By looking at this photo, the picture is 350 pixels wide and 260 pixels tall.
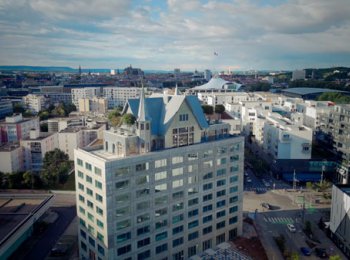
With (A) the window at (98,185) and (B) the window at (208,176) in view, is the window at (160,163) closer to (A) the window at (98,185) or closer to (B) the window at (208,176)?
(A) the window at (98,185)

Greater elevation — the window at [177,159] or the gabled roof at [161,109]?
the gabled roof at [161,109]

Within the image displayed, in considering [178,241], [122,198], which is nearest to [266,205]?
[178,241]

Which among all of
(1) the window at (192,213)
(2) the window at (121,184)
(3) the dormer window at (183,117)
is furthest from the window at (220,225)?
(2) the window at (121,184)

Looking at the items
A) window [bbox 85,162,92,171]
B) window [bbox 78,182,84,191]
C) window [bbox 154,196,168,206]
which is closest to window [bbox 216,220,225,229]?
window [bbox 154,196,168,206]

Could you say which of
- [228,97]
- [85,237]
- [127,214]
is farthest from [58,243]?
[228,97]

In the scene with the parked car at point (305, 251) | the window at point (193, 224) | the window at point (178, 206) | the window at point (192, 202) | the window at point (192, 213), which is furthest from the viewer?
the parked car at point (305, 251)

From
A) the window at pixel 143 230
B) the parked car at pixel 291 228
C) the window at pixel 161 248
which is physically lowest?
the parked car at pixel 291 228
